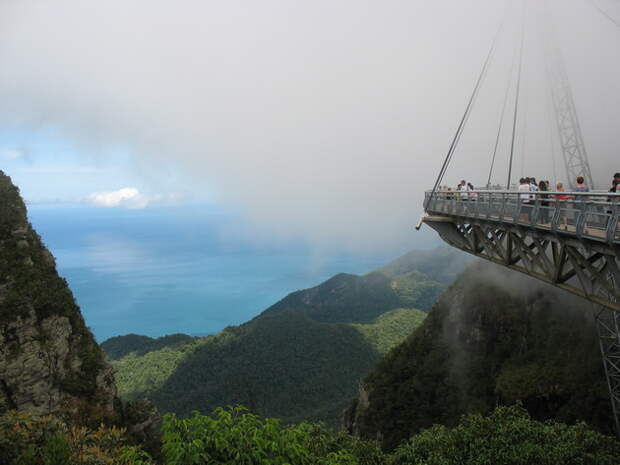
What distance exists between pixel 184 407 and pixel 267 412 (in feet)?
52.2

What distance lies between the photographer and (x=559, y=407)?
23.7 meters

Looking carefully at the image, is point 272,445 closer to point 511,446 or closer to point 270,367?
point 511,446

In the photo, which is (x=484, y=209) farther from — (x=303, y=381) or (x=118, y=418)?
(x=303, y=381)

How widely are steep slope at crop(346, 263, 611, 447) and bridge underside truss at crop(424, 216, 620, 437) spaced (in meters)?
5.10

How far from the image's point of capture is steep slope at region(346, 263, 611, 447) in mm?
24172

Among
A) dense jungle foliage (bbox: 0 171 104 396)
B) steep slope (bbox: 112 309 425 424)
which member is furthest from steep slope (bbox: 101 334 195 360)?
dense jungle foliage (bbox: 0 171 104 396)

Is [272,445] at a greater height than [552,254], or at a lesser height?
lesser

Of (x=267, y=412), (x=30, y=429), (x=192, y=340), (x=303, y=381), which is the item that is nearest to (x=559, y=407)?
(x=30, y=429)

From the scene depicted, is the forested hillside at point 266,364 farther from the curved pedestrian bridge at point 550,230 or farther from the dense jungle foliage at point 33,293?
the curved pedestrian bridge at point 550,230

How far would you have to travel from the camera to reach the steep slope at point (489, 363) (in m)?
24.2

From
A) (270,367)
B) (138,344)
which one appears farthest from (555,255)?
(138,344)

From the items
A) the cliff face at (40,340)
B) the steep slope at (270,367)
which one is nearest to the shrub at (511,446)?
the cliff face at (40,340)

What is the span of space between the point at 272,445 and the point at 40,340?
22534mm

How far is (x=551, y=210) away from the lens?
10.2 meters
